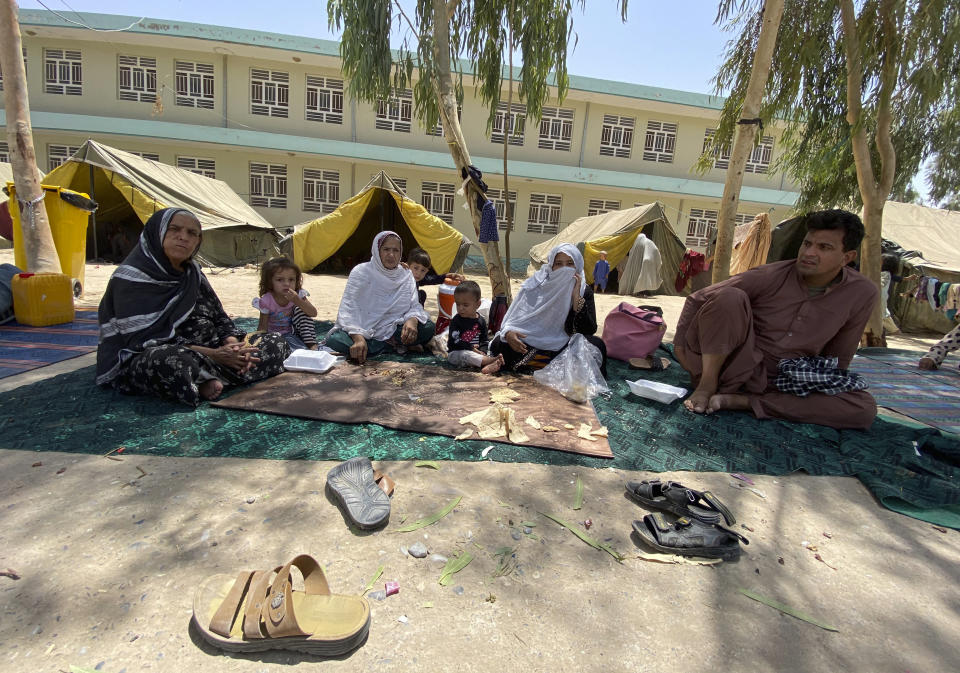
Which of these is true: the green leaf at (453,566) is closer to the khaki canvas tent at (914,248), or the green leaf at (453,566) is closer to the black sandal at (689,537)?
the black sandal at (689,537)

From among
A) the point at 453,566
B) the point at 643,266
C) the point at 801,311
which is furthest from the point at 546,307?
the point at 643,266

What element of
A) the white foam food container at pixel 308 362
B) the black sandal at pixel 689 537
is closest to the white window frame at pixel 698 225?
the white foam food container at pixel 308 362

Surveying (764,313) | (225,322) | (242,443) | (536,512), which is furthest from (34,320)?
(764,313)

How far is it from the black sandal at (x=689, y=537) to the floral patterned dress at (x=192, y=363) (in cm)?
242

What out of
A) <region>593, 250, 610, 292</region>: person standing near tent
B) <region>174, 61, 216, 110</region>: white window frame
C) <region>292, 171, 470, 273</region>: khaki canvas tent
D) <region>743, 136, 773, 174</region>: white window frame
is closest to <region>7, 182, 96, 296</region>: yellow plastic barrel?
<region>292, 171, 470, 273</region>: khaki canvas tent

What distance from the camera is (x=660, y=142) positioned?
54.5ft

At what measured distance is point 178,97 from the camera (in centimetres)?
1441

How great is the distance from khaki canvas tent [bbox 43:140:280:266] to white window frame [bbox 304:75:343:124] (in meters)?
3.92

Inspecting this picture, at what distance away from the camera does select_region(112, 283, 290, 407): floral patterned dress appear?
9.08 ft

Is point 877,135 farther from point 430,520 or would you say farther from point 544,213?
point 544,213

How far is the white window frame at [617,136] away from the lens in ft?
53.5

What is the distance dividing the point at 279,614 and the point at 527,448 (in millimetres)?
1476

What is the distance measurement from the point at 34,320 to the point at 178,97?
12758 mm

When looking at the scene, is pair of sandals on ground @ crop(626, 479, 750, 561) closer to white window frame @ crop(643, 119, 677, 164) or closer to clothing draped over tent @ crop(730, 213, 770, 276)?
clothing draped over tent @ crop(730, 213, 770, 276)
